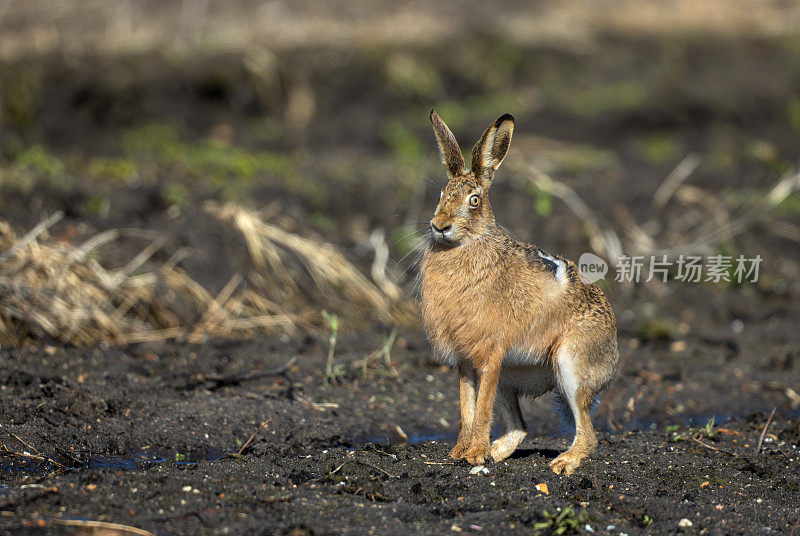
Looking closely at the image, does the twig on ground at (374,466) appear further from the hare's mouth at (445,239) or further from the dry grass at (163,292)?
the dry grass at (163,292)

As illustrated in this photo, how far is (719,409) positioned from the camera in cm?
779

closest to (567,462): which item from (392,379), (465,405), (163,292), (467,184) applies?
(465,405)

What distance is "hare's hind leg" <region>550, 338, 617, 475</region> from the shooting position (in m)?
5.75

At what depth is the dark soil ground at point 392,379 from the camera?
16.3ft

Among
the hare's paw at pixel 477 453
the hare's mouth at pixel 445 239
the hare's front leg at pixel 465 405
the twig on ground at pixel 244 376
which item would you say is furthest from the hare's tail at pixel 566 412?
the twig on ground at pixel 244 376

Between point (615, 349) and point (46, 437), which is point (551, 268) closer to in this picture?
point (615, 349)

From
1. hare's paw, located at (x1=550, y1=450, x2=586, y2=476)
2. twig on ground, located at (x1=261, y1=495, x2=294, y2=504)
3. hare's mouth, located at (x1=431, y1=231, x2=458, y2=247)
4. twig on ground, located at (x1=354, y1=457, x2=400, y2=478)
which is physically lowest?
twig on ground, located at (x1=354, y1=457, x2=400, y2=478)

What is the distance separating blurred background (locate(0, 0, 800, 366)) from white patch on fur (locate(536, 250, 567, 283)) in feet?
2.67

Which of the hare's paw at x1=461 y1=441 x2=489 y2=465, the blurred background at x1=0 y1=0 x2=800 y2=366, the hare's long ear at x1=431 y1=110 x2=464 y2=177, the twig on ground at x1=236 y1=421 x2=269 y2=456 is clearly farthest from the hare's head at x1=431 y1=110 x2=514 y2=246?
the twig on ground at x1=236 y1=421 x2=269 y2=456

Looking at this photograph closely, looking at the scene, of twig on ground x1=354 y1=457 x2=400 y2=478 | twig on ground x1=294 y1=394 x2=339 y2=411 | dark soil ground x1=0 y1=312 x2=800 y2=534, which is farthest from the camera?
twig on ground x1=294 y1=394 x2=339 y2=411

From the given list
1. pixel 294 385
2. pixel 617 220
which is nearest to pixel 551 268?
pixel 294 385

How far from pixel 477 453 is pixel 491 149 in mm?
1816

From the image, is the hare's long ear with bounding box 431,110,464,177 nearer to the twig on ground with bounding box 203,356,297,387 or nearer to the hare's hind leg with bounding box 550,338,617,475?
the hare's hind leg with bounding box 550,338,617,475

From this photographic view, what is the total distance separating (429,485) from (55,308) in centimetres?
392
